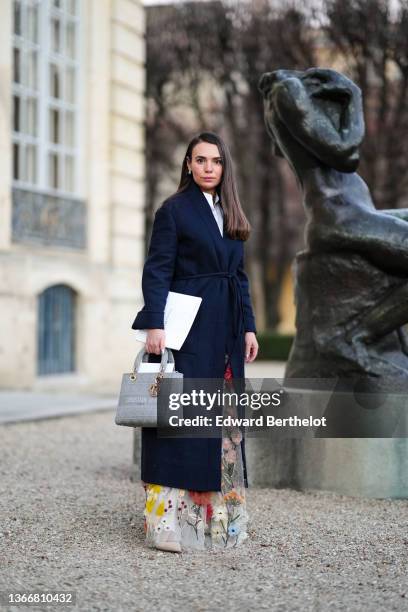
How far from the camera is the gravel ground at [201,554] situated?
339 centimetres

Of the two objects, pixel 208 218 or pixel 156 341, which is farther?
pixel 208 218

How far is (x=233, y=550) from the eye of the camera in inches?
161

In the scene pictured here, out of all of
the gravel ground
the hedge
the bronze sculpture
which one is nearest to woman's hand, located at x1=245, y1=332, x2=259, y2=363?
the gravel ground

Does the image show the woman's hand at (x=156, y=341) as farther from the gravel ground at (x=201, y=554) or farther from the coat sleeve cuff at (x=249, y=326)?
the gravel ground at (x=201, y=554)

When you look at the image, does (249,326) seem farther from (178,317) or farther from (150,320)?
(150,320)

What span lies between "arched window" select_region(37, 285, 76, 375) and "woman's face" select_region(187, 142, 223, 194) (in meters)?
8.96

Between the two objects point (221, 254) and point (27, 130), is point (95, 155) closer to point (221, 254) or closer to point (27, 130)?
point (27, 130)

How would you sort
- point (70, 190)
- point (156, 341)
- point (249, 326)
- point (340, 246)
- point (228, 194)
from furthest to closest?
point (70, 190)
point (340, 246)
point (249, 326)
point (228, 194)
point (156, 341)

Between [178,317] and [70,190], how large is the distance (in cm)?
991

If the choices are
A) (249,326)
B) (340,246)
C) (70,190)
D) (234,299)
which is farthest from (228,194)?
(70,190)

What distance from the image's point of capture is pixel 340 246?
546 cm

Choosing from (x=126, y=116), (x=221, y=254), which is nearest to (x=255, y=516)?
(x=221, y=254)

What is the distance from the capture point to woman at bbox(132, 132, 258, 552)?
4.00 metres

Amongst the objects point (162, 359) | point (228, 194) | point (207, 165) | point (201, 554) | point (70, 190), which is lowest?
point (201, 554)
